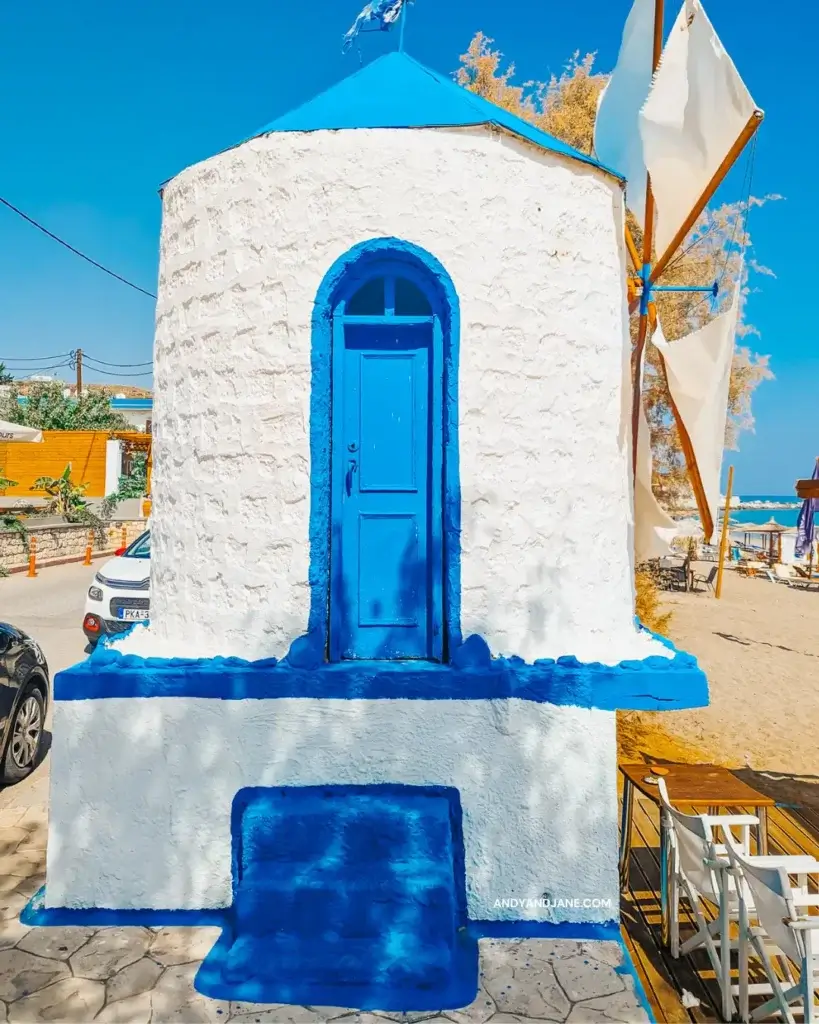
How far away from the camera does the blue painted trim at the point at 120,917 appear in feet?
12.2

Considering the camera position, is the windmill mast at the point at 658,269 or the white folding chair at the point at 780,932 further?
the windmill mast at the point at 658,269

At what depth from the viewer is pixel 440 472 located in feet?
12.8

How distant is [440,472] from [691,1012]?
9.78ft

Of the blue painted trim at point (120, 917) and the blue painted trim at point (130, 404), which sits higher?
the blue painted trim at point (130, 404)

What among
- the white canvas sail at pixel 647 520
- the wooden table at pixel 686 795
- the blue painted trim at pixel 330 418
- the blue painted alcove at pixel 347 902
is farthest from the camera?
the white canvas sail at pixel 647 520

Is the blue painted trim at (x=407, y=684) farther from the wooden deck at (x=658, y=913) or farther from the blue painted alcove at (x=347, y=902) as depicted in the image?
the wooden deck at (x=658, y=913)

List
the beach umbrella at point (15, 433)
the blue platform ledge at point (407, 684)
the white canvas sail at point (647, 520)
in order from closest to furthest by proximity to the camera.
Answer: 1. the blue platform ledge at point (407, 684)
2. the white canvas sail at point (647, 520)
3. the beach umbrella at point (15, 433)

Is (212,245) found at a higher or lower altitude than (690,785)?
higher

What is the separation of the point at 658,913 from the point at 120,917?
3.17 meters

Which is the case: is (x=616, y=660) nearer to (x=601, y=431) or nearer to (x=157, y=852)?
(x=601, y=431)

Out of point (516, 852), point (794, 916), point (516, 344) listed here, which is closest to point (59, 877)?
point (516, 852)

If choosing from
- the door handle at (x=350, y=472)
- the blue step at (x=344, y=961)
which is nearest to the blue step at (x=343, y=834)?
the blue step at (x=344, y=961)

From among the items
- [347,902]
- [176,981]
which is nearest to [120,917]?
[176,981]

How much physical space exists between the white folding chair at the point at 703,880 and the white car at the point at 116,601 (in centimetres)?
653
